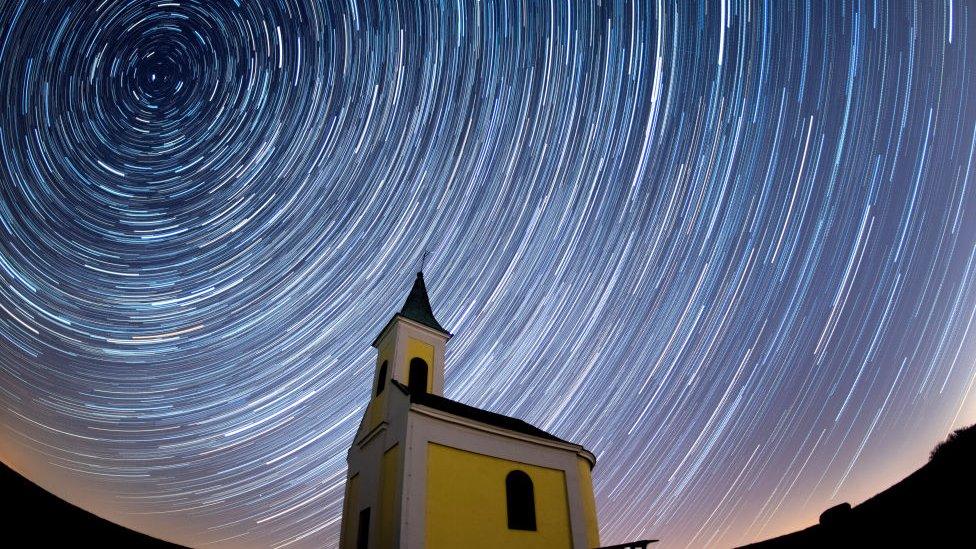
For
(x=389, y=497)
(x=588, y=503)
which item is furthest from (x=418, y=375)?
(x=588, y=503)

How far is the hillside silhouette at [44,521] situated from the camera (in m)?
4.45

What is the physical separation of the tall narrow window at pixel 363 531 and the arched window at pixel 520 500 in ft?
12.8

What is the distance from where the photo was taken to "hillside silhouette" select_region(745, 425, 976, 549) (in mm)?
2471

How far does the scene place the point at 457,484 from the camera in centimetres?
1101

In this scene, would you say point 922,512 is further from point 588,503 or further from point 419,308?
point 419,308

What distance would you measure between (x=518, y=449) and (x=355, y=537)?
511cm

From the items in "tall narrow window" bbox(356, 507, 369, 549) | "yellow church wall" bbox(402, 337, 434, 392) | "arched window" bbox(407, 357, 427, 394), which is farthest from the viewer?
"yellow church wall" bbox(402, 337, 434, 392)

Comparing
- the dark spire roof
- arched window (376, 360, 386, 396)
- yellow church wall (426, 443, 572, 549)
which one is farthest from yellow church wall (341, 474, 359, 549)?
the dark spire roof

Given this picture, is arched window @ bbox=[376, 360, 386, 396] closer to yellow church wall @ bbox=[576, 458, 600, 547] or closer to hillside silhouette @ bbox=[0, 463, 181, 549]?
yellow church wall @ bbox=[576, 458, 600, 547]

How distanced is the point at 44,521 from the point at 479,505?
833cm

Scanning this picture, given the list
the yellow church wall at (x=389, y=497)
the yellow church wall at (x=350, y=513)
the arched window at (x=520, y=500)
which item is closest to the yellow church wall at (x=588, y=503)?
the arched window at (x=520, y=500)

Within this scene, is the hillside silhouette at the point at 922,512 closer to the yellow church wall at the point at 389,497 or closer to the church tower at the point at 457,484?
the church tower at the point at 457,484

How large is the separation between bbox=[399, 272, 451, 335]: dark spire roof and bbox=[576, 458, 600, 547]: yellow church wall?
709 centimetres

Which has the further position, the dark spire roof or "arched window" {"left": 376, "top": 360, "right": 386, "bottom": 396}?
the dark spire roof
